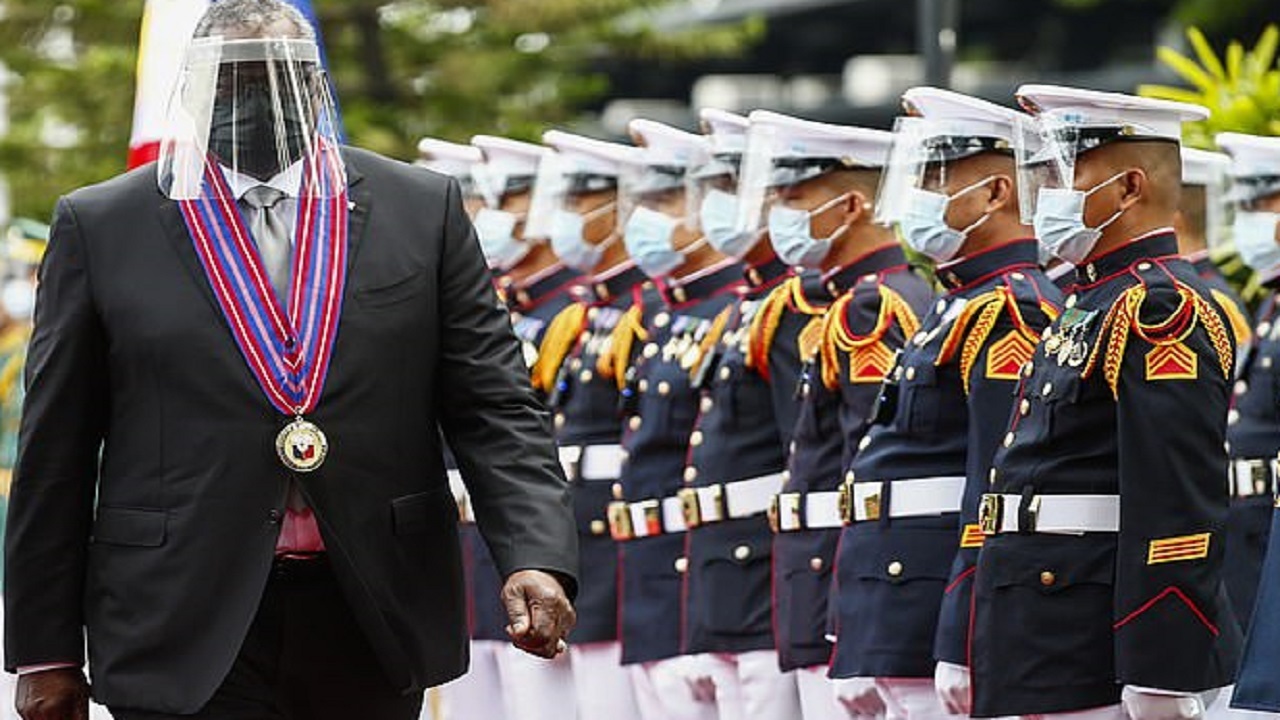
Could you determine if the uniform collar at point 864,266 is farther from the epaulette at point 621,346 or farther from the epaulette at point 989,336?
the epaulette at point 621,346

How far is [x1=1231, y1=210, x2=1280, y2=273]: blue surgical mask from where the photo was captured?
26.1 feet

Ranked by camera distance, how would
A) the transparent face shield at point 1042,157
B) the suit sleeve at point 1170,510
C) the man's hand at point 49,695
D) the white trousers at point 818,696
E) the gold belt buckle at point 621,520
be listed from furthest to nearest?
the gold belt buckle at point 621,520, the white trousers at point 818,696, the transparent face shield at point 1042,157, the suit sleeve at point 1170,510, the man's hand at point 49,695

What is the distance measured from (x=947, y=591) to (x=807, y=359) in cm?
109

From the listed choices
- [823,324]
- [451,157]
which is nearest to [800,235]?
[823,324]

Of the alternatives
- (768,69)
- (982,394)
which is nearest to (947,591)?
(982,394)

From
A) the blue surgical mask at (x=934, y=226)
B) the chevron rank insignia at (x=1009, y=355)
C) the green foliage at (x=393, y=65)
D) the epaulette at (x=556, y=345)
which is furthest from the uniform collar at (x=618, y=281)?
the green foliage at (x=393, y=65)

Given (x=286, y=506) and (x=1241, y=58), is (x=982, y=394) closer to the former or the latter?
(x=286, y=506)

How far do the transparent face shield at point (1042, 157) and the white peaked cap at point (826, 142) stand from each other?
115 centimetres

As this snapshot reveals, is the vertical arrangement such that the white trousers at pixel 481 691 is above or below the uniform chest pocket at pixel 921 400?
below

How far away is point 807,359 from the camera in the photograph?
316 inches

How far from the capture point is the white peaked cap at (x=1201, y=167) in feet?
29.0

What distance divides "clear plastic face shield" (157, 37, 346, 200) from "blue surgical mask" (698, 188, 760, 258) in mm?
3082

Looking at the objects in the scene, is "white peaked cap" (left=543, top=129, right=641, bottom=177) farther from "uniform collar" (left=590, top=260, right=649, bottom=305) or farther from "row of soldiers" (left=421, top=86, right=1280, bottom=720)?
"uniform collar" (left=590, top=260, right=649, bottom=305)

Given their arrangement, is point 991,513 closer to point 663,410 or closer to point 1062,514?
point 1062,514
